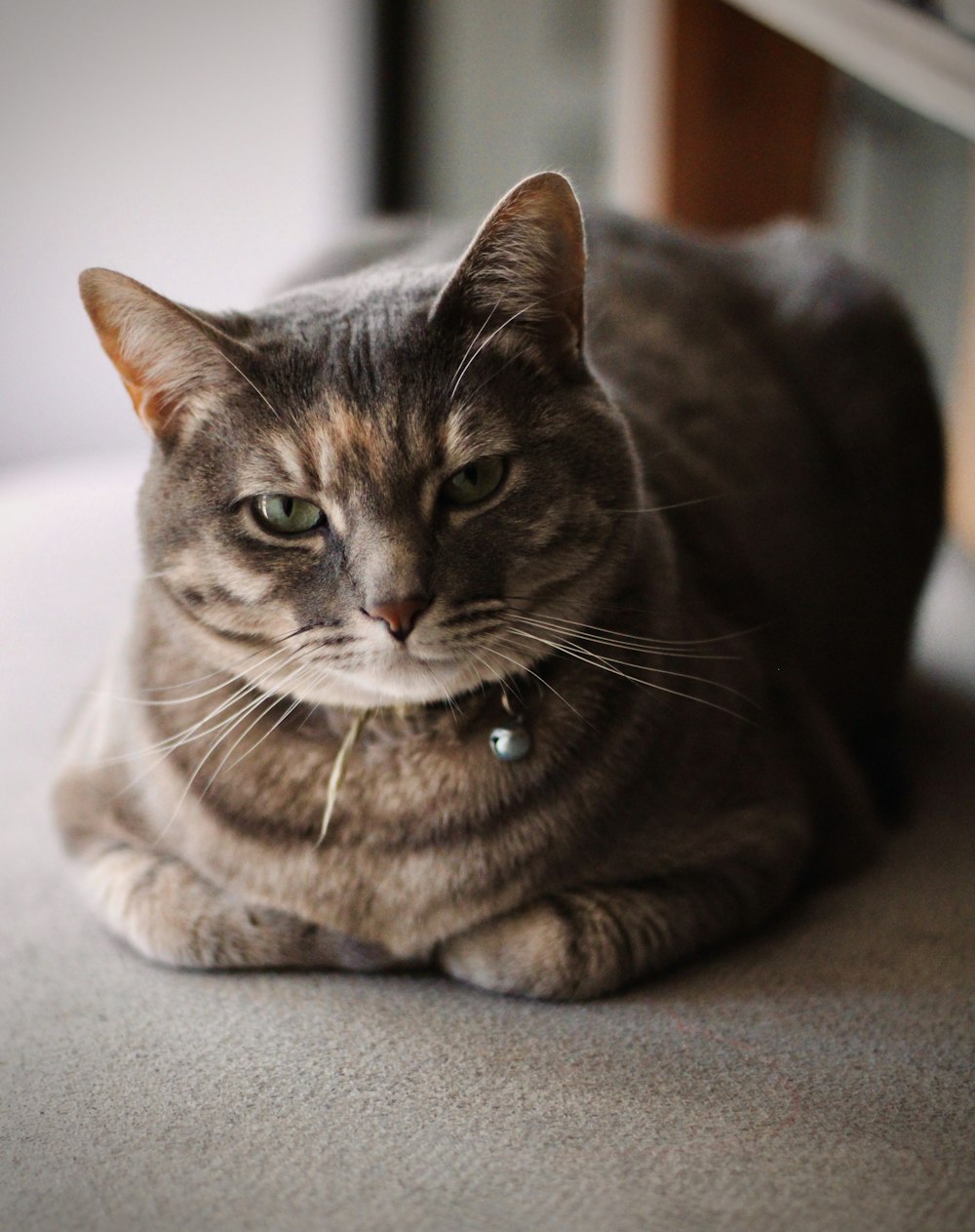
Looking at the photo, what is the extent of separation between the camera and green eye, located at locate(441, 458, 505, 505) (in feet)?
3.74

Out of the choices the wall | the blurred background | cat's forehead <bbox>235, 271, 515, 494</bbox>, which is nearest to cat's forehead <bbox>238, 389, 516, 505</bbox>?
cat's forehead <bbox>235, 271, 515, 494</bbox>

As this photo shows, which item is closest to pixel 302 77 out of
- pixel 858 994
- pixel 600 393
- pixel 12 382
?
pixel 12 382

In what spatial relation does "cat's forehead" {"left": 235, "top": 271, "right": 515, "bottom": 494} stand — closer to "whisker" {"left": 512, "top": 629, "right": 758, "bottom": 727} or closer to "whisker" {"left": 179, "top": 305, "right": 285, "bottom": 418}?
"whisker" {"left": 179, "top": 305, "right": 285, "bottom": 418}

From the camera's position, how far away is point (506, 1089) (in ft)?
3.58

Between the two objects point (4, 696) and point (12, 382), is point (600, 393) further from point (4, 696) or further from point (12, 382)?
point (12, 382)

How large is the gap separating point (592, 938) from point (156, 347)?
655 millimetres

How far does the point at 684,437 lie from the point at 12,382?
2.09m

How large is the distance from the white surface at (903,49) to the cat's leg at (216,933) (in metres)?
1.00

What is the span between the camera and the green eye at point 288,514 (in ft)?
3.72

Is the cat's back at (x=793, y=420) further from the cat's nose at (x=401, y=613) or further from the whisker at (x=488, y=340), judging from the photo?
the cat's nose at (x=401, y=613)

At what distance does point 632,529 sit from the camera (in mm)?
1241

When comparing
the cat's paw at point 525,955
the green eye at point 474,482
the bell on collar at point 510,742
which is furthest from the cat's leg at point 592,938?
the green eye at point 474,482

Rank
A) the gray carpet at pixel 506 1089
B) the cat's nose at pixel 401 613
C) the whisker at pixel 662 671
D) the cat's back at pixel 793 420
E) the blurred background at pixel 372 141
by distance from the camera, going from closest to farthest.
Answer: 1. the gray carpet at pixel 506 1089
2. the cat's nose at pixel 401 613
3. the whisker at pixel 662 671
4. the cat's back at pixel 793 420
5. the blurred background at pixel 372 141

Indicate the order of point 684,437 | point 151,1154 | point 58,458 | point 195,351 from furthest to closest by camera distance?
point 58,458, point 684,437, point 195,351, point 151,1154
